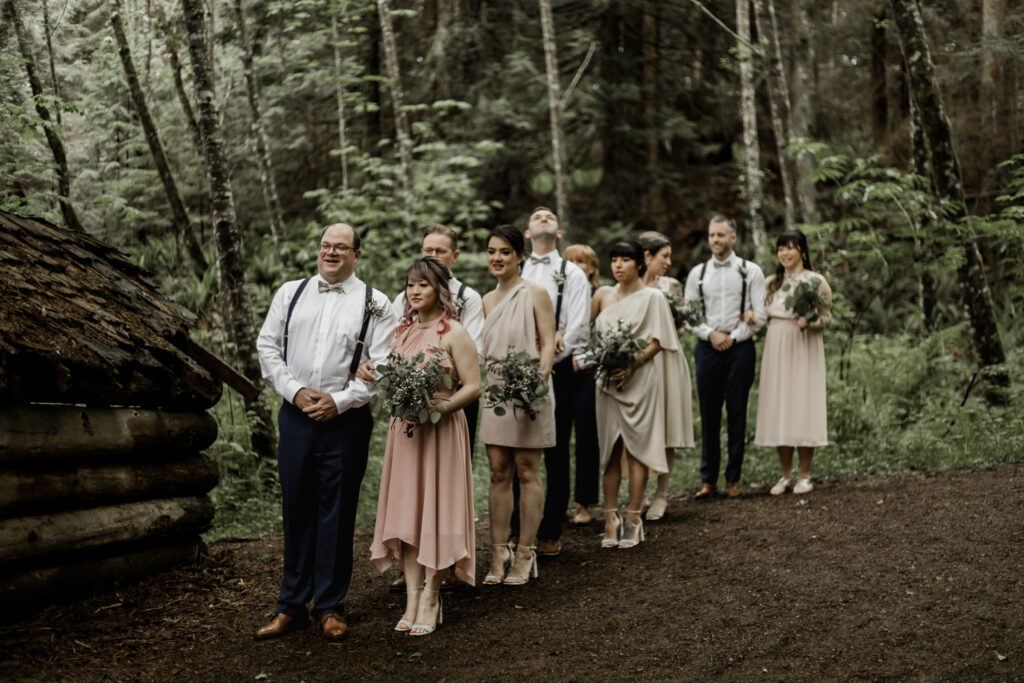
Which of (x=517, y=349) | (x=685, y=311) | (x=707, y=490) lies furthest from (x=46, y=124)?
(x=707, y=490)

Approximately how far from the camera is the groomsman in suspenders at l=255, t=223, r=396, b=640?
5637 mm

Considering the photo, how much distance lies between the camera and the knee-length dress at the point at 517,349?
6383mm

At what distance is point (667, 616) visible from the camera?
5684 mm

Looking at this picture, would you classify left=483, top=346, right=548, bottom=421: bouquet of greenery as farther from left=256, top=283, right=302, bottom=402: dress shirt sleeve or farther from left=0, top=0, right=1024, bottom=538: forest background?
left=0, top=0, right=1024, bottom=538: forest background

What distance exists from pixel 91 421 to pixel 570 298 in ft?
12.8

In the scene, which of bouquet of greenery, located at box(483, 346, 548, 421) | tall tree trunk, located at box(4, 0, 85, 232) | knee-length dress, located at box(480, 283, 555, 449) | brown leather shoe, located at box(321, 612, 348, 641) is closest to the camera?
brown leather shoe, located at box(321, 612, 348, 641)

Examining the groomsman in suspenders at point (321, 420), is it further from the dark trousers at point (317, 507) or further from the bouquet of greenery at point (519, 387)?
the bouquet of greenery at point (519, 387)

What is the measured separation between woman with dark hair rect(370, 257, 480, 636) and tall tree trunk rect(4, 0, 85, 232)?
417 centimetres

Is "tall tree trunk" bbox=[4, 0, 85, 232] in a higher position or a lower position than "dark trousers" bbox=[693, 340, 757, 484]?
higher

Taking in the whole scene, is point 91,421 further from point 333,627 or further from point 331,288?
point 333,627

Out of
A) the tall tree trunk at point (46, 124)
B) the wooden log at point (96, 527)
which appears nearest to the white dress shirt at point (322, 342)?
the wooden log at point (96, 527)

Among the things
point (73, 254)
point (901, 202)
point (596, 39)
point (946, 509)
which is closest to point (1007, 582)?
point (946, 509)

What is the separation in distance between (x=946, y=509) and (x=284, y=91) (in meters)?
16.2

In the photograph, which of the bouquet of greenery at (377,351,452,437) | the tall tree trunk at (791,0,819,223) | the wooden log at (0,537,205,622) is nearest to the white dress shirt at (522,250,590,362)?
the bouquet of greenery at (377,351,452,437)
